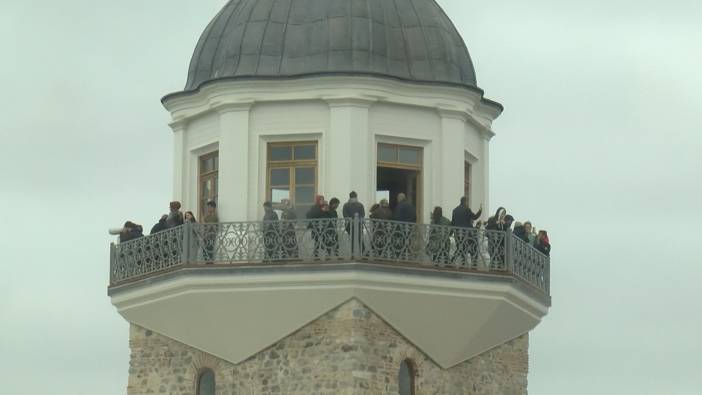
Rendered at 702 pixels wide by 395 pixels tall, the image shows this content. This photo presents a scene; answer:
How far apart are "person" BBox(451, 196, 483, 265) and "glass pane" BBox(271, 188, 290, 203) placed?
2917mm

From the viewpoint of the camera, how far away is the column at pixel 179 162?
53750mm

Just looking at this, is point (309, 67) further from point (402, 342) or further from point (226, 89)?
point (402, 342)

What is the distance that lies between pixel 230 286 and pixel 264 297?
0.61 m

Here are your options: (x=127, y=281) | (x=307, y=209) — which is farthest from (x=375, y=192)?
(x=127, y=281)

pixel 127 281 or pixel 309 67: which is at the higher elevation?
pixel 309 67

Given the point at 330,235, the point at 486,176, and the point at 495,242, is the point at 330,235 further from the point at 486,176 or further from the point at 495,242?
the point at 486,176

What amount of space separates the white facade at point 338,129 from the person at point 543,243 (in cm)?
179

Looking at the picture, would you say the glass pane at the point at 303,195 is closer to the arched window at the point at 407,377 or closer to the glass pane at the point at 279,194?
the glass pane at the point at 279,194

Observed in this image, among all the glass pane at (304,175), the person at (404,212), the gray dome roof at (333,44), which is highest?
the gray dome roof at (333,44)

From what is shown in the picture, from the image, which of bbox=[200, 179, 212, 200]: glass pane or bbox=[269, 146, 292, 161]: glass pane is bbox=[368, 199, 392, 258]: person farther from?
bbox=[200, 179, 212, 200]: glass pane

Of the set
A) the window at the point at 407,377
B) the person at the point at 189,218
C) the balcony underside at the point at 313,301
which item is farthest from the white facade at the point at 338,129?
the window at the point at 407,377

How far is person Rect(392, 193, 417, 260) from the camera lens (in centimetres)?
5088

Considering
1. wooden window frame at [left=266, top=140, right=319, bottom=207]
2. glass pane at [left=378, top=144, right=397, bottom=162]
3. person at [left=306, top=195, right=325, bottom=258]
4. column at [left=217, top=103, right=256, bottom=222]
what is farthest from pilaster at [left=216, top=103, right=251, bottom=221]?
glass pane at [left=378, top=144, right=397, bottom=162]

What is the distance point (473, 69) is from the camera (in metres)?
54.0
